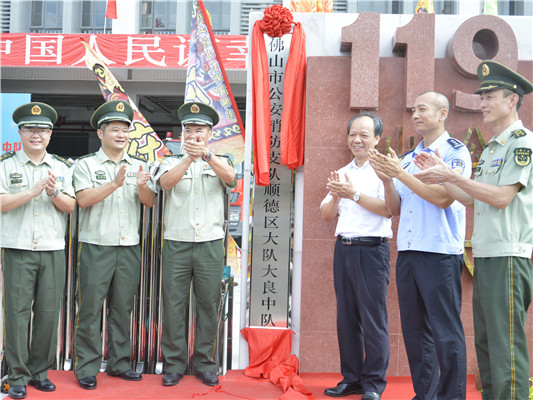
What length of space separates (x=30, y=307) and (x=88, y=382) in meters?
0.57

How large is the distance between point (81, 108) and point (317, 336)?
1333 cm

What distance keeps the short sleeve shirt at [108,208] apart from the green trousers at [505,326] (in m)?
2.11

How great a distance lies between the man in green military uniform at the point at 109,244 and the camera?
3490 mm

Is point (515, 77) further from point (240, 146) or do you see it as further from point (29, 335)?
point (240, 146)

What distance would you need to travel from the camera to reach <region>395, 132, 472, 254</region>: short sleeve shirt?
2.85 meters

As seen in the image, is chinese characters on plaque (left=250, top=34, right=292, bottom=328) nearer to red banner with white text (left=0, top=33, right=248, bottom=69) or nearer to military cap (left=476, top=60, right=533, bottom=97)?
military cap (left=476, top=60, right=533, bottom=97)

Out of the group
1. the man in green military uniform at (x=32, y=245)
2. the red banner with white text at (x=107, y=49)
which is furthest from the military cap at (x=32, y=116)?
the red banner with white text at (x=107, y=49)

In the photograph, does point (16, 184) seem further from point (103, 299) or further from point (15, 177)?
point (103, 299)

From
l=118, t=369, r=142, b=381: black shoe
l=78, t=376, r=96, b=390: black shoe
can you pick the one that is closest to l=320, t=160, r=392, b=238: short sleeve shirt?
l=118, t=369, r=142, b=381: black shoe

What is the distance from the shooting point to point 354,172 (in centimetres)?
346

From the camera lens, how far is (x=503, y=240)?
2.47 meters

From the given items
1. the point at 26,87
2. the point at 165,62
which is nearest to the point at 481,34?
the point at 165,62

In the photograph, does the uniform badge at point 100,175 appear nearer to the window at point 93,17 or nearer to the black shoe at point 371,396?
the black shoe at point 371,396

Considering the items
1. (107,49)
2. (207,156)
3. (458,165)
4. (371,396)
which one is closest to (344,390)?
(371,396)
